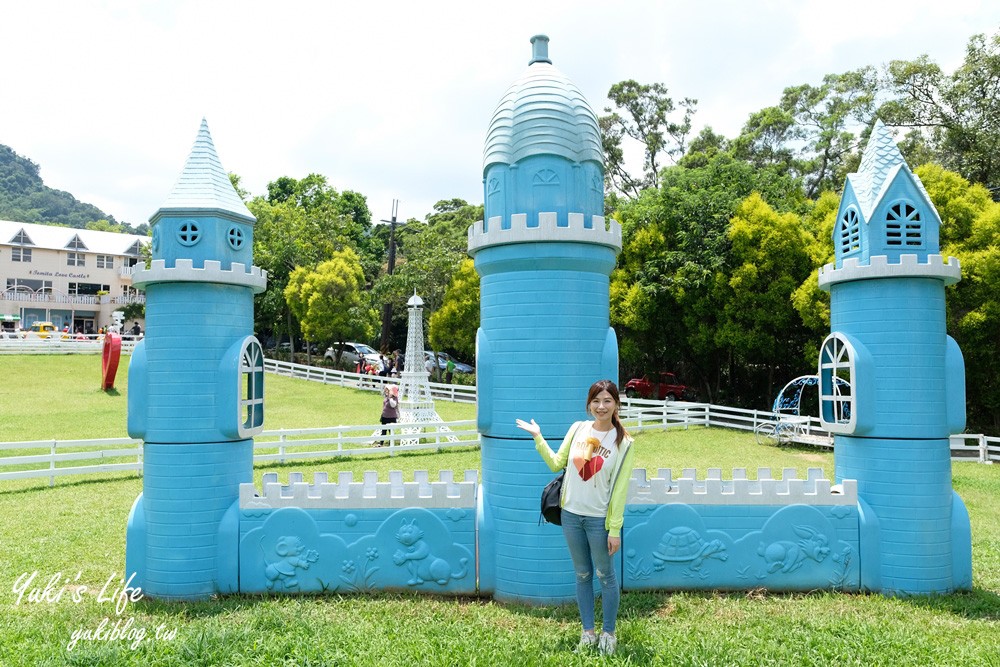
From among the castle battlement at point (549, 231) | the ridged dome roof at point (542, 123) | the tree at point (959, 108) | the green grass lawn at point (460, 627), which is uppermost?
the tree at point (959, 108)

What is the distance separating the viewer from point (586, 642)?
15.4ft

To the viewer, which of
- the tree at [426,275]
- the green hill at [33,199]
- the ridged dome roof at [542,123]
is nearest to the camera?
the ridged dome roof at [542,123]

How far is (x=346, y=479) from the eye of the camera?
6133 millimetres

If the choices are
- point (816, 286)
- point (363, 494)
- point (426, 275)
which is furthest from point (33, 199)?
point (363, 494)

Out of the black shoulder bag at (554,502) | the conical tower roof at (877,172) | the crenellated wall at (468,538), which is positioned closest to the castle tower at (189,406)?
the crenellated wall at (468,538)

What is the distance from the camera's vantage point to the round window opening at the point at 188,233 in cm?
625

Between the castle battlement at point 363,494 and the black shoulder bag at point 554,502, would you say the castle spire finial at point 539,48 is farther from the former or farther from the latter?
the castle battlement at point 363,494

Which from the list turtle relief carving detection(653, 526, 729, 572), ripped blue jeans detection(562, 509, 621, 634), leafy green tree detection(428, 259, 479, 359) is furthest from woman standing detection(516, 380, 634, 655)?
leafy green tree detection(428, 259, 479, 359)

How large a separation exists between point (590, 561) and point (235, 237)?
4401 mm

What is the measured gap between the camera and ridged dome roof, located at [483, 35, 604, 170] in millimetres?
6113

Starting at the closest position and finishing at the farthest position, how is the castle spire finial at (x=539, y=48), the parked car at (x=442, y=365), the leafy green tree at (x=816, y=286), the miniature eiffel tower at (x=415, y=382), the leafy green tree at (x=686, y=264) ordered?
the castle spire finial at (x=539, y=48) < the miniature eiffel tower at (x=415, y=382) < the leafy green tree at (x=816, y=286) < the leafy green tree at (x=686, y=264) < the parked car at (x=442, y=365)

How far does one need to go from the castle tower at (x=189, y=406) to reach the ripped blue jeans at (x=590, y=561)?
10.5 ft

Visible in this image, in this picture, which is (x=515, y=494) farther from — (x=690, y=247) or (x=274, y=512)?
(x=690, y=247)

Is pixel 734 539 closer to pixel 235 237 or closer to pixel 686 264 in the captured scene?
pixel 235 237
